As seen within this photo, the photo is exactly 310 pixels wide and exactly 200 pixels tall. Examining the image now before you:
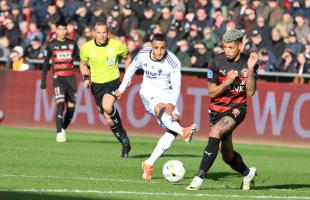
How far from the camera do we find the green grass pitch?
12.1 m

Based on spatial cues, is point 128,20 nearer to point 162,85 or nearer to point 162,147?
point 162,85

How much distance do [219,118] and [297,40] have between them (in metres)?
13.1

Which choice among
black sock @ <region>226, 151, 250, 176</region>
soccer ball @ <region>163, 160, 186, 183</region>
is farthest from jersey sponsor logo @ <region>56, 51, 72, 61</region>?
black sock @ <region>226, 151, 250, 176</region>

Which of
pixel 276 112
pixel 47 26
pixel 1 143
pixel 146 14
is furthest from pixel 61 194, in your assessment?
pixel 47 26

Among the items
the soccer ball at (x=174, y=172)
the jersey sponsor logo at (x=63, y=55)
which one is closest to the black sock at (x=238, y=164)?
the soccer ball at (x=174, y=172)

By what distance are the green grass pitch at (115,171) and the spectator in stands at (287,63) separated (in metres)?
2.27

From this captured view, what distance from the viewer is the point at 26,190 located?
1177 cm

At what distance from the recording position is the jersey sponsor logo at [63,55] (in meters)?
22.1

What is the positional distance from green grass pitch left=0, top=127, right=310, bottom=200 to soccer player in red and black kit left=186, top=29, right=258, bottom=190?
579mm

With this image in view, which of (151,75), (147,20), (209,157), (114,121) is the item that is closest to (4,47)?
(147,20)

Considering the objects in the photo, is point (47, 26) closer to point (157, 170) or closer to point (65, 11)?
point (65, 11)

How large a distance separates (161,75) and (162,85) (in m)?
0.17

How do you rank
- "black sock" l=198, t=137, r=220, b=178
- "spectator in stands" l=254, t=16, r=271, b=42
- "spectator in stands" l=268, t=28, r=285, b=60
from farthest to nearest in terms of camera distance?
"spectator in stands" l=254, t=16, r=271, b=42 → "spectator in stands" l=268, t=28, r=285, b=60 → "black sock" l=198, t=137, r=220, b=178

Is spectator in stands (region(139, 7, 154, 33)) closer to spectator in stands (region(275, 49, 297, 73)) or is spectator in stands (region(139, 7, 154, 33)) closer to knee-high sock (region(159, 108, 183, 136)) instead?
spectator in stands (region(275, 49, 297, 73))
